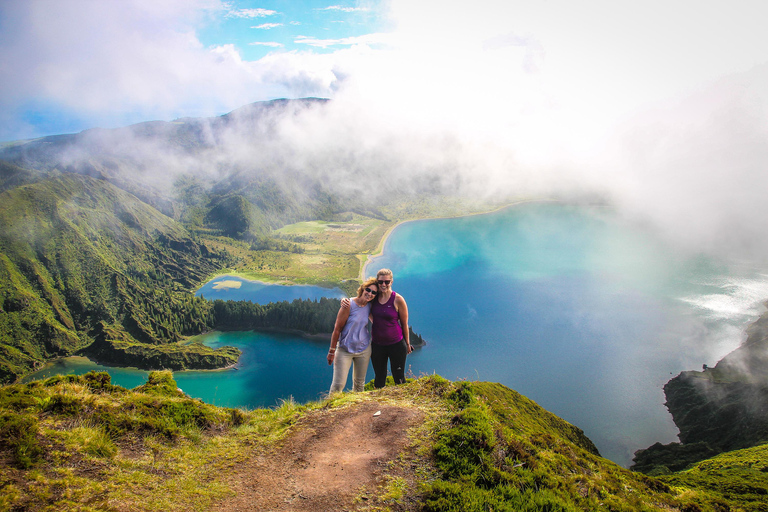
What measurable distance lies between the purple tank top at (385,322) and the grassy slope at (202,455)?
1.71m

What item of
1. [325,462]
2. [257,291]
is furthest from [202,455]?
[257,291]

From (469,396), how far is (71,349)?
159341mm

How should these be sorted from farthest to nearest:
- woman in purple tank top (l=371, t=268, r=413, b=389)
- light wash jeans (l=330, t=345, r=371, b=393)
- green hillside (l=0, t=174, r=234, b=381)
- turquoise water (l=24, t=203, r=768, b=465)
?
green hillside (l=0, t=174, r=234, b=381)
turquoise water (l=24, t=203, r=768, b=465)
light wash jeans (l=330, t=345, r=371, b=393)
woman in purple tank top (l=371, t=268, r=413, b=389)

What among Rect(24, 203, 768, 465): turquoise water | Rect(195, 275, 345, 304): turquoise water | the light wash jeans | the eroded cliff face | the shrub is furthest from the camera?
Rect(195, 275, 345, 304): turquoise water

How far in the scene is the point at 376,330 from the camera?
1088 cm

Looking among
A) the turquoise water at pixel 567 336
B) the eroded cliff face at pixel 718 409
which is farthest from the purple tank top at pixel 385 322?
the eroded cliff face at pixel 718 409

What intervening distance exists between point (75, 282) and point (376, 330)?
626ft

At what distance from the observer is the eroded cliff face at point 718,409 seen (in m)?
57.0

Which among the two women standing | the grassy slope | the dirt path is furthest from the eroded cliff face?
the dirt path

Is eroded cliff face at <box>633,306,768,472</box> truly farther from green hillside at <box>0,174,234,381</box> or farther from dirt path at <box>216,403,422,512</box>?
green hillside at <box>0,174,234,381</box>

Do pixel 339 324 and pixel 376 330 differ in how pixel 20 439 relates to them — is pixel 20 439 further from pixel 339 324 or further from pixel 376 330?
pixel 376 330

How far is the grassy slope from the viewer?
639 centimetres

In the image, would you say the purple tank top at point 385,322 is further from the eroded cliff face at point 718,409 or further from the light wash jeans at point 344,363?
the eroded cliff face at point 718,409

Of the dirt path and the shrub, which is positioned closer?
the shrub
